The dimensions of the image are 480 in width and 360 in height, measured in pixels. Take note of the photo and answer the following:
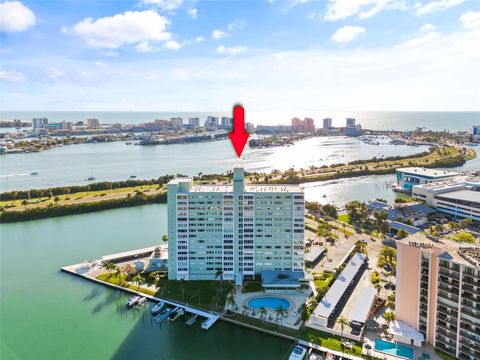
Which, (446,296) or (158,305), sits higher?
(446,296)

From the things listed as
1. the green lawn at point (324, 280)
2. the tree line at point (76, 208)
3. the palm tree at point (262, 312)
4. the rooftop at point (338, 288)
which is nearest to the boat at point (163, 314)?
the palm tree at point (262, 312)

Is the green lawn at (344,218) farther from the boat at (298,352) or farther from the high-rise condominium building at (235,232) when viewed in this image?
the boat at (298,352)

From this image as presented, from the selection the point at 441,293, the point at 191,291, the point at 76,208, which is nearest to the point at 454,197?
the point at 441,293

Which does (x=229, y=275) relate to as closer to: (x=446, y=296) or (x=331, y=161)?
(x=446, y=296)

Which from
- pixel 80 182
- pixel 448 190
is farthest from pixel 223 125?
pixel 448 190

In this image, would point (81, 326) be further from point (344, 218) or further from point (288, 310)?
point (344, 218)

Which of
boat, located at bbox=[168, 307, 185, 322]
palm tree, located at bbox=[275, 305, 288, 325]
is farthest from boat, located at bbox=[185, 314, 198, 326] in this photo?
palm tree, located at bbox=[275, 305, 288, 325]
